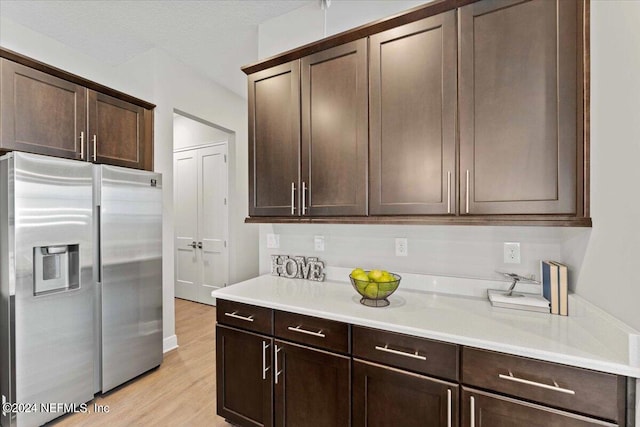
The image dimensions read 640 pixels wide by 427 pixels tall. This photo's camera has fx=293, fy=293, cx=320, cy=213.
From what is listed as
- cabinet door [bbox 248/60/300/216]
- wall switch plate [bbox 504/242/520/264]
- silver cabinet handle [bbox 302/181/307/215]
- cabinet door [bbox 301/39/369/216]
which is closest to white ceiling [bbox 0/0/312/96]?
cabinet door [bbox 248/60/300/216]

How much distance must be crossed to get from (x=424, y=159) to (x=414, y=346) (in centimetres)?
89

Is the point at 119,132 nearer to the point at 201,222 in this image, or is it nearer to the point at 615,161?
the point at 201,222

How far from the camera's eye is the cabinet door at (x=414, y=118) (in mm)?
1437

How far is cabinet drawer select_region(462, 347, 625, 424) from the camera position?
951 millimetres

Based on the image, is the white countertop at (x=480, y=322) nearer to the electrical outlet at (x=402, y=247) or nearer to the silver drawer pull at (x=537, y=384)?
the silver drawer pull at (x=537, y=384)

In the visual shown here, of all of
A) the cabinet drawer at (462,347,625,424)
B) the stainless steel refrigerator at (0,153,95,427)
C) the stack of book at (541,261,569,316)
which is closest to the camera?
the cabinet drawer at (462,347,625,424)

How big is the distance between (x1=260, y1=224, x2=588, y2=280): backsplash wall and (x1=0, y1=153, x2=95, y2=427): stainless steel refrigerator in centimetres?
143

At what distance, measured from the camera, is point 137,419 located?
197 cm

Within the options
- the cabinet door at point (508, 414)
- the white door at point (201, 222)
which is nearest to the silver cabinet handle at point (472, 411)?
the cabinet door at point (508, 414)

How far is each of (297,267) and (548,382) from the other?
150cm

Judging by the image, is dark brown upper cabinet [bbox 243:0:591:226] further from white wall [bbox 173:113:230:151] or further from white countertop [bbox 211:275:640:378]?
white wall [bbox 173:113:230:151]

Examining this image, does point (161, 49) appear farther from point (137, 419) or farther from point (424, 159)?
point (137, 419)

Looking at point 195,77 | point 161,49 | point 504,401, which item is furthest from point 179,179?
point 504,401

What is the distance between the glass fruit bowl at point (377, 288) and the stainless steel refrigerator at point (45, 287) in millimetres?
1951
